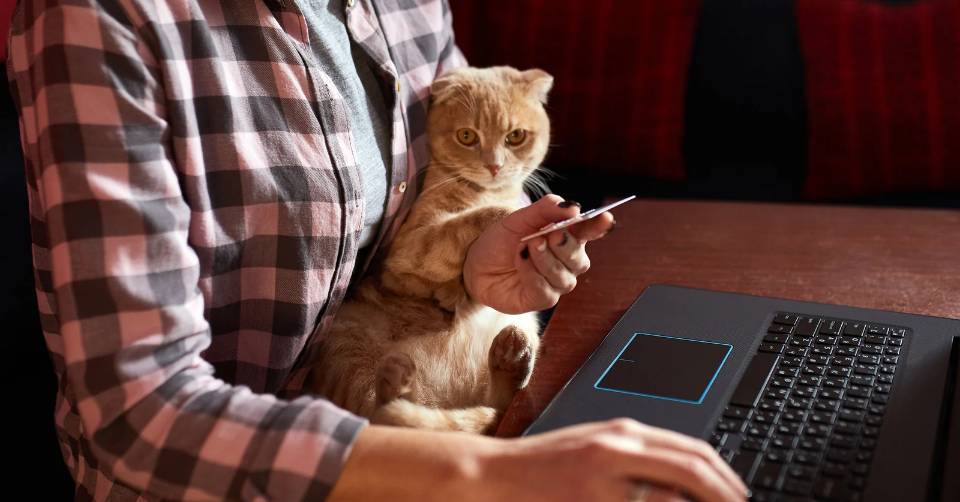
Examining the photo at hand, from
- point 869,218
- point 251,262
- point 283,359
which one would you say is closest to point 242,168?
point 251,262

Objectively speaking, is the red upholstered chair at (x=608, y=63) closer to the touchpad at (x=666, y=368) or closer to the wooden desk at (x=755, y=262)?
the wooden desk at (x=755, y=262)

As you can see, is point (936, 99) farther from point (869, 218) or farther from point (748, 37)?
point (869, 218)

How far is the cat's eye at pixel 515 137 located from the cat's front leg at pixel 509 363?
1.50 ft

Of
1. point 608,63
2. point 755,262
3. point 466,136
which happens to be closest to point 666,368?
point 755,262

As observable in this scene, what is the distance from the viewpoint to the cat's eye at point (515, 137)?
1.42 metres

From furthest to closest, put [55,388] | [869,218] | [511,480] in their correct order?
1. [869,218]
2. [55,388]
3. [511,480]

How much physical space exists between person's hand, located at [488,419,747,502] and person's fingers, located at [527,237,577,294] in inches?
11.8

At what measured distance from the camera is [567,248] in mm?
919

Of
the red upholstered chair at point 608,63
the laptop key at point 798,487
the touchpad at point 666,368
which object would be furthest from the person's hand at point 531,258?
the red upholstered chair at point 608,63

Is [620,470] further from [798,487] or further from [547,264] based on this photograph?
[547,264]

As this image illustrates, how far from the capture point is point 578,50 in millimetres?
2033

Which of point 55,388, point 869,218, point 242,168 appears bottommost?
point 55,388

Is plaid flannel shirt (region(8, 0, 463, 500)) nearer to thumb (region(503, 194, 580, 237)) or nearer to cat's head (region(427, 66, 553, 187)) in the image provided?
thumb (region(503, 194, 580, 237))

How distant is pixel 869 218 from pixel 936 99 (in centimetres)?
61
